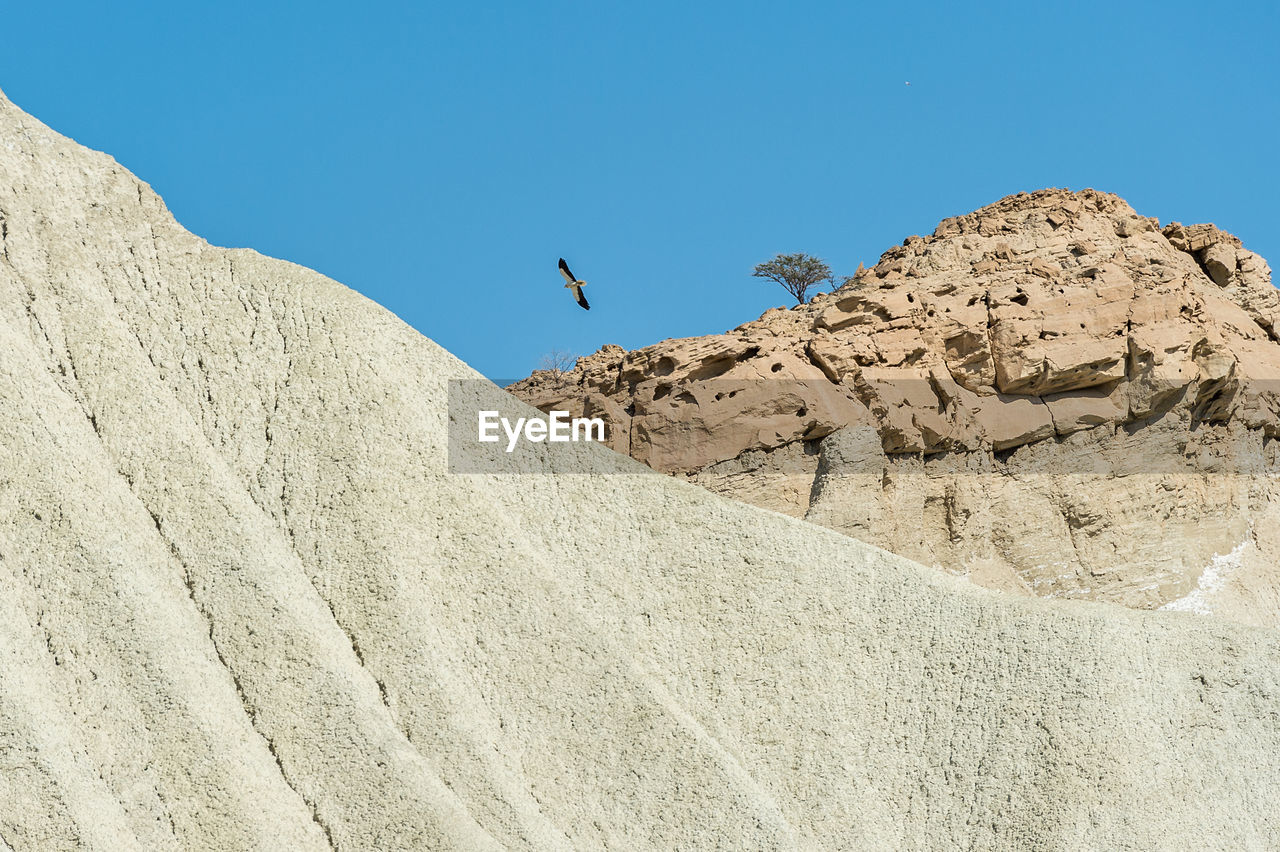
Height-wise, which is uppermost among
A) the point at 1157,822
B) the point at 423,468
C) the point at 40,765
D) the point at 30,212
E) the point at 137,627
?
the point at 30,212

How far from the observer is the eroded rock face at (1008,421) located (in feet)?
84.7

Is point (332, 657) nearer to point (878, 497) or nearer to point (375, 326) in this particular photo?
point (375, 326)

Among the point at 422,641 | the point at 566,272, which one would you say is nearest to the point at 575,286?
the point at 566,272

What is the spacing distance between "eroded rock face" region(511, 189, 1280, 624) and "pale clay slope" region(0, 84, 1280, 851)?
182 inches

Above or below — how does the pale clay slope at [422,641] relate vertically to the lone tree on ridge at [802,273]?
below

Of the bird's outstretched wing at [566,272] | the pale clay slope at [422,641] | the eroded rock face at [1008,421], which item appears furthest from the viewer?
the eroded rock face at [1008,421]

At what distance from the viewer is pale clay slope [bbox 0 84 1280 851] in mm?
16375

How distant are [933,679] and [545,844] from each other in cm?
546

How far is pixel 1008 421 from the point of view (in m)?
26.5

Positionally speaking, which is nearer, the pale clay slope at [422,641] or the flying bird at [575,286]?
the pale clay slope at [422,641]

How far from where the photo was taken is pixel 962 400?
26.6 metres

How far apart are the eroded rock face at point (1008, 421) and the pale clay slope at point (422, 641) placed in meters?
4.61

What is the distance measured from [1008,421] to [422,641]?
38.7 ft

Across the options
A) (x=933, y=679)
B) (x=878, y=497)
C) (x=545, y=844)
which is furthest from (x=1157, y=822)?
(x=878, y=497)
